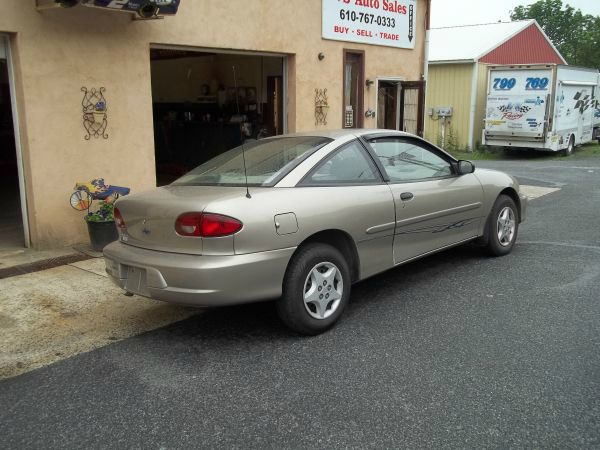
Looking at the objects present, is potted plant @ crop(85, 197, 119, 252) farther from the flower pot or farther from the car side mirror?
the car side mirror

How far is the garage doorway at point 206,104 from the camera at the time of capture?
13.7 meters

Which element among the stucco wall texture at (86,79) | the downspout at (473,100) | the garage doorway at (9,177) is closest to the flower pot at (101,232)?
the stucco wall texture at (86,79)

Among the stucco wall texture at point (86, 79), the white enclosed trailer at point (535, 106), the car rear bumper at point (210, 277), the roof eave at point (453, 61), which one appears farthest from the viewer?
the roof eave at point (453, 61)

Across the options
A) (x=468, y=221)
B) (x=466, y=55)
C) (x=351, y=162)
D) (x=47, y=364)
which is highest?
(x=466, y=55)

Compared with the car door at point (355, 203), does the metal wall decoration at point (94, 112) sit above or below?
above

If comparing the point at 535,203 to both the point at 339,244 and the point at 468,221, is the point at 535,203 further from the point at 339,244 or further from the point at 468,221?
the point at 339,244

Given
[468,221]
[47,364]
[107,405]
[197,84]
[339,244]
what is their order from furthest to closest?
[197,84] → [468,221] → [339,244] → [47,364] → [107,405]

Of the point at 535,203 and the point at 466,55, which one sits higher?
the point at 466,55

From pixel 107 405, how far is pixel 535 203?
28.7 feet

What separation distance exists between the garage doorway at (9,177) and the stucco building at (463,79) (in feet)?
48.4

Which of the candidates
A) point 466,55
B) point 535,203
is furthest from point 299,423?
point 466,55

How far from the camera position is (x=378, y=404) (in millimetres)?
3350

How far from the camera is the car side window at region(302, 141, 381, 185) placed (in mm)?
4555

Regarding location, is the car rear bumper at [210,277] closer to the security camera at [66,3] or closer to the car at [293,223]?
the car at [293,223]
